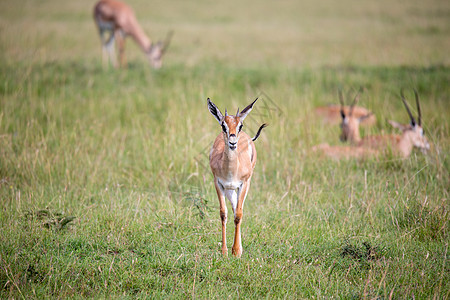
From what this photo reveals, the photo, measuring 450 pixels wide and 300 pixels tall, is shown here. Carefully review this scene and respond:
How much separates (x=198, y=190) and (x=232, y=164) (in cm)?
146

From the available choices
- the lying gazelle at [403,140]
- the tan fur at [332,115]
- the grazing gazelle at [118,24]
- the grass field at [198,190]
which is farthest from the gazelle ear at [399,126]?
the grazing gazelle at [118,24]

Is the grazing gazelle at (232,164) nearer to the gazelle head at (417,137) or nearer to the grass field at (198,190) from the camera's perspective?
the grass field at (198,190)

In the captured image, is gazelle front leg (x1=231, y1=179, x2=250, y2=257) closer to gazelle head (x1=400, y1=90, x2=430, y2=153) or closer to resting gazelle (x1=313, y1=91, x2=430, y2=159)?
resting gazelle (x1=313, y1=91, x2=430, y2=159)

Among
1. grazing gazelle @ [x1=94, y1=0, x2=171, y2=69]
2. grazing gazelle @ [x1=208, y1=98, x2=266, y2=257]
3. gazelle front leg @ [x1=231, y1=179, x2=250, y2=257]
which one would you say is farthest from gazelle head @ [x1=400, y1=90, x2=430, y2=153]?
grazing gazelle @ [x1=94, y1=0, x2=171, y2=69]

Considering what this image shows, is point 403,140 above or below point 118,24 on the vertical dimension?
below

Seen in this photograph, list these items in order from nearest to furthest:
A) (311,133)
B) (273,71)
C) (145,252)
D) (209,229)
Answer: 1. (145,252)
2. (209,229)
3. (311,133)
4. (273,71)

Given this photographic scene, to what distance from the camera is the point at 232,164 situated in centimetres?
295

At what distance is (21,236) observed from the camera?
3408 mm

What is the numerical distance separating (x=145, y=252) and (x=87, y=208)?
1.02 metres

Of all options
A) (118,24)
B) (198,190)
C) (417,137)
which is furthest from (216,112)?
(118,24)

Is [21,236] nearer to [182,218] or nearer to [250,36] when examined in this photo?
[182,218]

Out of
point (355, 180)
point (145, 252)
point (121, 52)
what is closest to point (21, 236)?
point (145, 252)

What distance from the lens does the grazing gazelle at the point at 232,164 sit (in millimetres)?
2779

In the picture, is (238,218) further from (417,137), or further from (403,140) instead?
(417,137)
